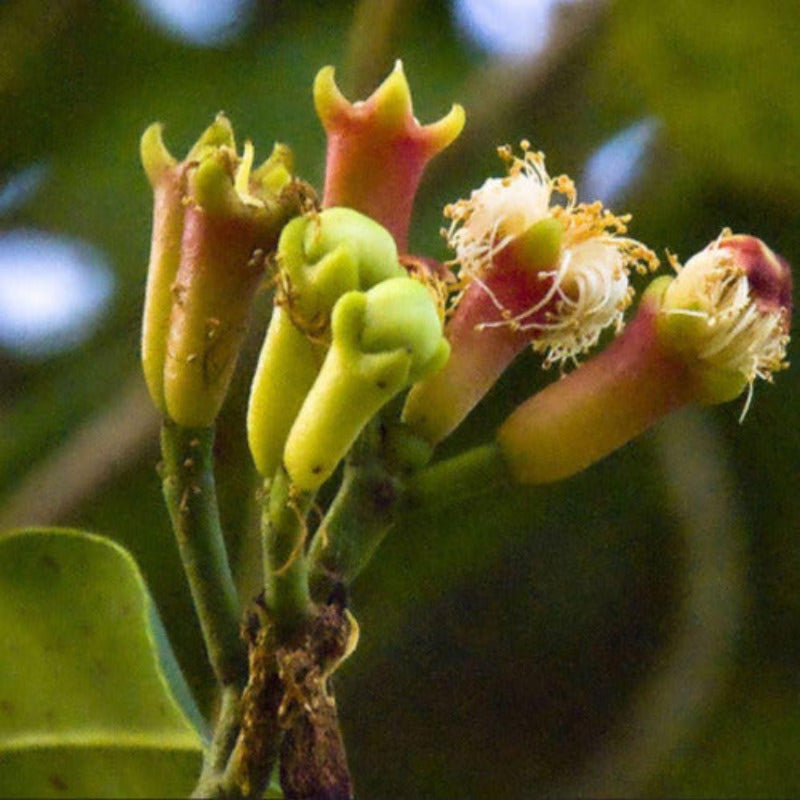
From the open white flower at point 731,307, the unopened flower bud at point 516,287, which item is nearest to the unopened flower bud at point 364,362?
the unopened flower bud at point 516,287

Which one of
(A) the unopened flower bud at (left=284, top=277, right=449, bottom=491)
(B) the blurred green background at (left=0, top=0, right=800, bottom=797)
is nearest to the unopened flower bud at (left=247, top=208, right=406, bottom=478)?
(A) the unopened flower bud at (left=284, top=277, right=449, bottom=491)

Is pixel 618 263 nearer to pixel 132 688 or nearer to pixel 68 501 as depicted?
pixel 132 688

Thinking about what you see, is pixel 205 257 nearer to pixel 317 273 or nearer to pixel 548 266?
pixel 317 273

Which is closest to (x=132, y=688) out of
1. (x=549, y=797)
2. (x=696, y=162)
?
(x=549, y=797)

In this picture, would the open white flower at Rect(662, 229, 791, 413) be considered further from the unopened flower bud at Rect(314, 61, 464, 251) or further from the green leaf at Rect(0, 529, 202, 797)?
the green leaf at Rect(0, 529, 202, 797)

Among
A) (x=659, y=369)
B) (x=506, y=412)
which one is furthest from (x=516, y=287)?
(x=506, y=412)

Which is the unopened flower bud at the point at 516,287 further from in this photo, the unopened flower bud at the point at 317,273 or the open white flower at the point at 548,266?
the unopened flower bud at the point at 317,273
